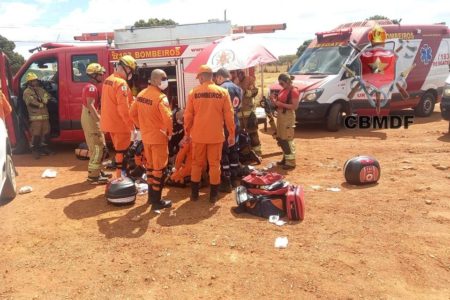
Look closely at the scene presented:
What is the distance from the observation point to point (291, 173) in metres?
7.21

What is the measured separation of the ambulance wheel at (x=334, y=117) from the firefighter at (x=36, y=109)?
658 cm

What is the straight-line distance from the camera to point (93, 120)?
267 inches

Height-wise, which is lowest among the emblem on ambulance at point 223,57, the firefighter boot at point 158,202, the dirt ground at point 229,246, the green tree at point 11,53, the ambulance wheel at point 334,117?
the dirt ground at point 229,246

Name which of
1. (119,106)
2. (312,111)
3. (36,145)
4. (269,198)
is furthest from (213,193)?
(312,111)

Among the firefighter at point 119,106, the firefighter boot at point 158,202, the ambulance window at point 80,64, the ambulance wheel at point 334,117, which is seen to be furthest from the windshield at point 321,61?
the firefighter boot at point 158,202

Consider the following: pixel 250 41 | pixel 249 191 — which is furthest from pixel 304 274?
pixel 250 41

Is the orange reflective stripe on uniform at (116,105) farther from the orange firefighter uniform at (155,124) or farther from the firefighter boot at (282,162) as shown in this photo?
the firefighter boot at (282,162)

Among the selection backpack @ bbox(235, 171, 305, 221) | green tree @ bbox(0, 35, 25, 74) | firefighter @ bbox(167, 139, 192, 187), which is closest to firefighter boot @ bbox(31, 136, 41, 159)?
firefighter @ bbox(167, 139, 192, 187)

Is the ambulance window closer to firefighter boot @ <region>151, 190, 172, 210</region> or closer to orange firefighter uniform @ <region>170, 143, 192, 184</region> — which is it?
orange firefighter uniform @ <region>170, 143, 192, 184</region>

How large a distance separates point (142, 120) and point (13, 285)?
2333mm

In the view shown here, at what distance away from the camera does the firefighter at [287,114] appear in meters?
7.17

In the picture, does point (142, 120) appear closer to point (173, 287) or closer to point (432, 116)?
point (173, 287)

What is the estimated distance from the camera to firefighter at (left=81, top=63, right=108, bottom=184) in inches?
259

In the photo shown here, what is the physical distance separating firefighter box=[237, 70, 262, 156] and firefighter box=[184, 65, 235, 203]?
1961 millimetres
